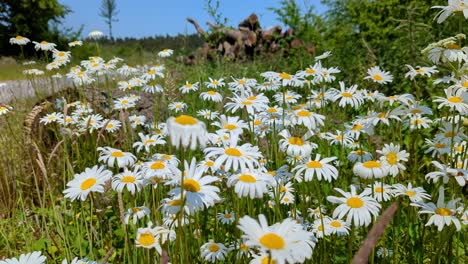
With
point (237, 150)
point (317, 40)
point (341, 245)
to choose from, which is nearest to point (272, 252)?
point (237, 150)

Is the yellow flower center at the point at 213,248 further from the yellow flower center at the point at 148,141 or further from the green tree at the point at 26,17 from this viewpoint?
the green tree at the point at 26,17

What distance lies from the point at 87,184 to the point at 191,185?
0.47m

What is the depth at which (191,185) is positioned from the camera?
1.51 meters

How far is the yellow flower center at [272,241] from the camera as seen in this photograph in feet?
3.17

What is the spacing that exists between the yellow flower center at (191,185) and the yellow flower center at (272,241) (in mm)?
517

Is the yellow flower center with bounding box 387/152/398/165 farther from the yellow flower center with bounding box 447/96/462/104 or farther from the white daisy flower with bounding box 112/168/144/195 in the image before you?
the white daisy flower with bounding box 112/168/144/195

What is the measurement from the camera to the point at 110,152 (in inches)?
82.0

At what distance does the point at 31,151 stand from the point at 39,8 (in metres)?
21.6

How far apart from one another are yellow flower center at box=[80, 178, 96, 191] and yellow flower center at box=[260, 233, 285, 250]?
920mm

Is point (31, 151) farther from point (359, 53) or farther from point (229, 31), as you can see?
point (229, 31)

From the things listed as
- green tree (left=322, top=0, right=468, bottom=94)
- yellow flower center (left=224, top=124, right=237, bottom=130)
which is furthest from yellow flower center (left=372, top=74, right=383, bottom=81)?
green tree (left=322, top=0, right=468, bottom=94)

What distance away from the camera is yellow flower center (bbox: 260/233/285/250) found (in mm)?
966

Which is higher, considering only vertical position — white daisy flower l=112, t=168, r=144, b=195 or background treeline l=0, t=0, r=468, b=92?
background treeline l=0, t=0, r=468, b=92

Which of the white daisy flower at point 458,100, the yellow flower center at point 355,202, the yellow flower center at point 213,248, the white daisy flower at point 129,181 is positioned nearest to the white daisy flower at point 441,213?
the yellow flower center at point 355,202
